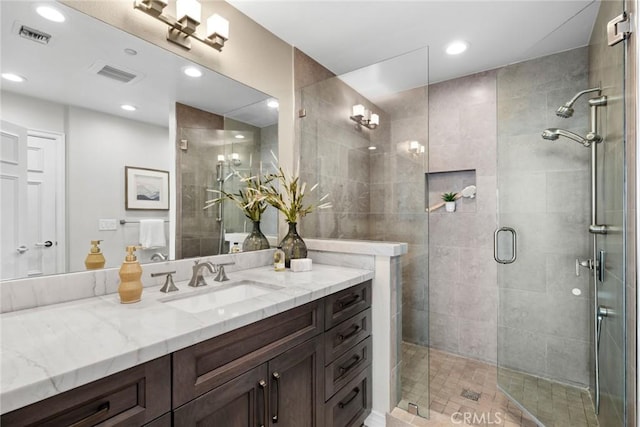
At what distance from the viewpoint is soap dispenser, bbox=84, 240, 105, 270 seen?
1292 mm

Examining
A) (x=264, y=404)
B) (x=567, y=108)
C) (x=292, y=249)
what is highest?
(x=567, y=108)

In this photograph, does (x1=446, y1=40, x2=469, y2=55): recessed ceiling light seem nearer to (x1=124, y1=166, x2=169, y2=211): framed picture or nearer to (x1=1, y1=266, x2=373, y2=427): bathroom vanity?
(x1=1, y1=266, x2=373, y2=427): bathroom vanity

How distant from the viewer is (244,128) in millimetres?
2025

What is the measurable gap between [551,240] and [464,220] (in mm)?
785

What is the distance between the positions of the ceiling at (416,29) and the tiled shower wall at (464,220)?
Answer: 0.37 metres

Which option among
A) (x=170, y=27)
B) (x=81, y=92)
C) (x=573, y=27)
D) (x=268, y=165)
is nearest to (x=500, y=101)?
(x=573, y=27)

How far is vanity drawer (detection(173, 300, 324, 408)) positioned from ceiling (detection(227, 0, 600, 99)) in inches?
67.2

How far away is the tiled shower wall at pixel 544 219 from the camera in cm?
186

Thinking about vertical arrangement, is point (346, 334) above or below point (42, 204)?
below

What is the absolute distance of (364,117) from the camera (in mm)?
2404

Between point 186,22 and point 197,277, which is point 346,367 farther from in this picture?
point 186,22

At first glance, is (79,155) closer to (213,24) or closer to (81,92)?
(81,92)

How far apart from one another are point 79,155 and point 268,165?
1.11m

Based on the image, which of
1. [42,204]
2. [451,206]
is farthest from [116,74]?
[451,206]
